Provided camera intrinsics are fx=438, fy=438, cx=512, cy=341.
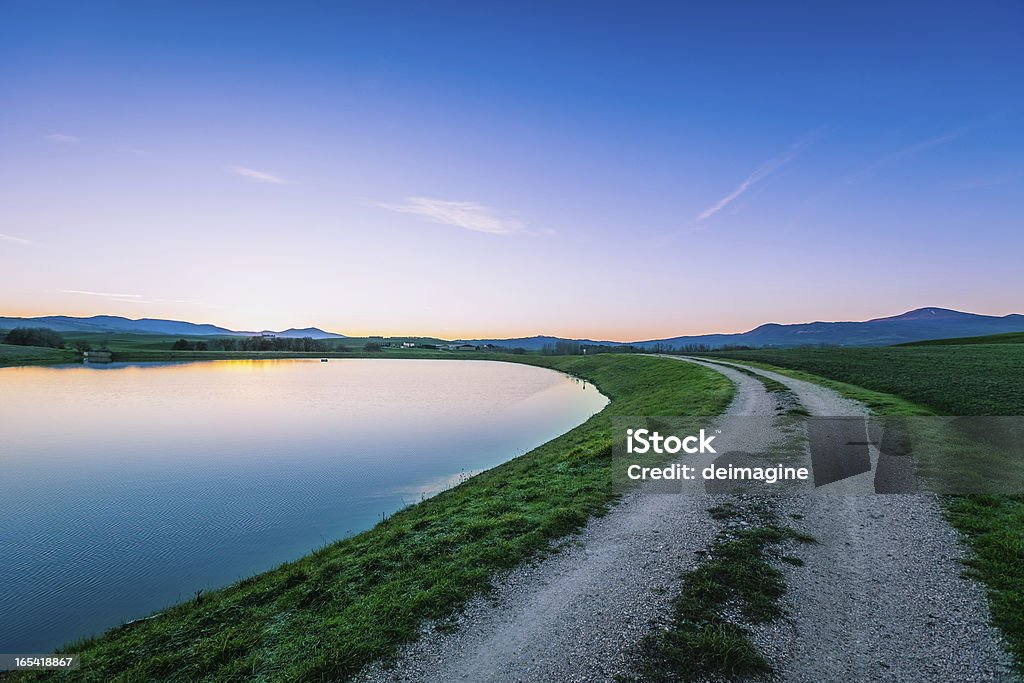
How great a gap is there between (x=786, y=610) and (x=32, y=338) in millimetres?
173815

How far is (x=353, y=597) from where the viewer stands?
8.95 meters

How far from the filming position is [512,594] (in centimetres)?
824

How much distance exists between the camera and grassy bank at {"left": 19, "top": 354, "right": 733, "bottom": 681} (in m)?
7.11

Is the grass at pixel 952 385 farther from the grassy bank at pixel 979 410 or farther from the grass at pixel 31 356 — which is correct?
the grass at pixel 31 356

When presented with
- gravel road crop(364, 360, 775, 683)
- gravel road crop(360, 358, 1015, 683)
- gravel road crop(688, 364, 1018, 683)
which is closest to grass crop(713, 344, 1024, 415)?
gravel road crop(688, 364, 1018, 683)

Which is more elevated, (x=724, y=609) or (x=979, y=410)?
(x=979, y=410)

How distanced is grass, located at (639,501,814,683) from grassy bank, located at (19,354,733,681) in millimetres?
3283

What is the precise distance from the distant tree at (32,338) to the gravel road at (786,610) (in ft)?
556

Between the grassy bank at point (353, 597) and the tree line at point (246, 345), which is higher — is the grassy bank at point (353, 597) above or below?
below

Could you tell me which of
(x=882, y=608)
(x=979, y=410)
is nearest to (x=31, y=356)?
(x=882, y=608)

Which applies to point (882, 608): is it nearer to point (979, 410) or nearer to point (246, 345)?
point (979, 410)

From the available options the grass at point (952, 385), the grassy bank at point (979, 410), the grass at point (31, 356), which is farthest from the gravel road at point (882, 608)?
the grass at point (31, 356)

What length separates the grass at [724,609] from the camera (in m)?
6.18

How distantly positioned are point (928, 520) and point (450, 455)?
20391mm
